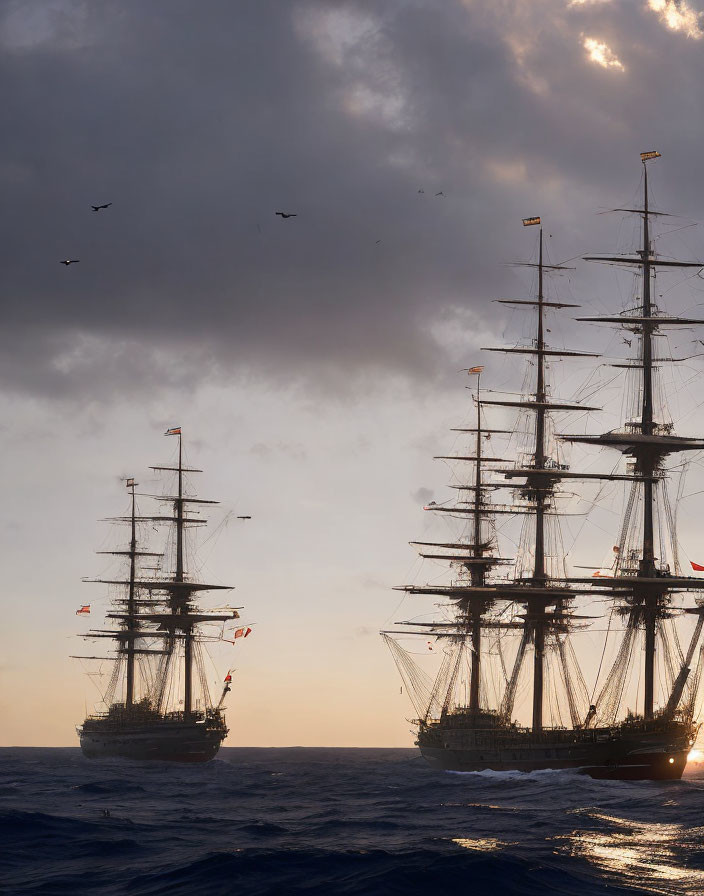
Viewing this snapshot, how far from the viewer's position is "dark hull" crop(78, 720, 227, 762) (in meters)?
140

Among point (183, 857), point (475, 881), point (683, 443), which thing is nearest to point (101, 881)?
point (183, 857)

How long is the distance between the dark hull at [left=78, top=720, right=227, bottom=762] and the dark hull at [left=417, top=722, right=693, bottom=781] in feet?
132

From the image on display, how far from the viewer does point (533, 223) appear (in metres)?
112

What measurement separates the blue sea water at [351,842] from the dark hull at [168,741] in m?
62.0

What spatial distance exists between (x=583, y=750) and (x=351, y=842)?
5303cm

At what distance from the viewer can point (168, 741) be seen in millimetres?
140375

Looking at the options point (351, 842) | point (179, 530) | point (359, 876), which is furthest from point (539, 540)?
point (359, 876)

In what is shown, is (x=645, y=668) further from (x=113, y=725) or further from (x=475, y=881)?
(x=113, y=725)

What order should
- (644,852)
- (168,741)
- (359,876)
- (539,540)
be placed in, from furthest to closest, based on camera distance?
(168,741) → (539,540) → (644,852) → (359,876)

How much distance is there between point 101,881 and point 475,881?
38.8 ft

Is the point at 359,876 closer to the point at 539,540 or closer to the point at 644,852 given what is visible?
the point at 644,852

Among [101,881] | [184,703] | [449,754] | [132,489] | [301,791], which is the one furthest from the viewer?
[132,489]

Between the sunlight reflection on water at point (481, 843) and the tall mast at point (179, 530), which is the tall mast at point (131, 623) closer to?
the tall mast at point (179, 530)

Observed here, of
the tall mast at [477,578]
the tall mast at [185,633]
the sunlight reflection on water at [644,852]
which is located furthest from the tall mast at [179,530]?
the sunlight reflection on water at [644,852]
